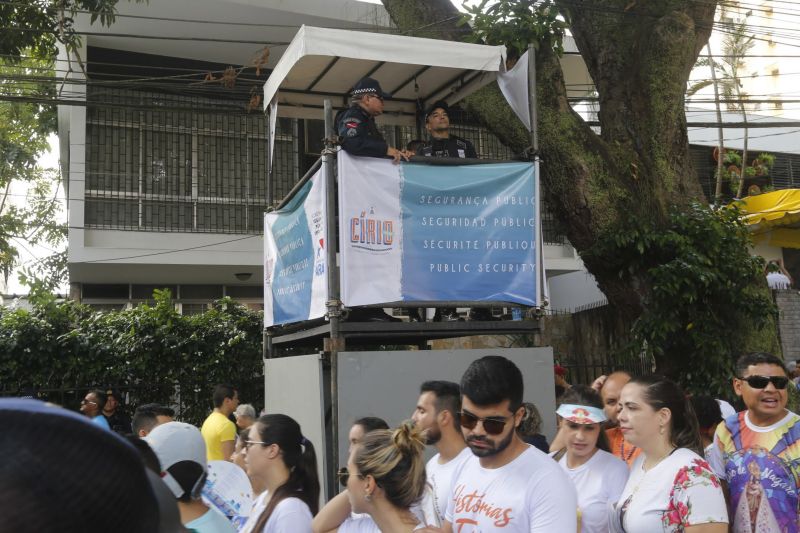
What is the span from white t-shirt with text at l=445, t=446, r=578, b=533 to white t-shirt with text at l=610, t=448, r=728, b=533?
1.45ft

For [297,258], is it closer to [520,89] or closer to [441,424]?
[520,89]

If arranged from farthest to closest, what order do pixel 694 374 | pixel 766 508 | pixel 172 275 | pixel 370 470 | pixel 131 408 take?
pixel 172 275 < pixel 131 408 < pixel 694 374 < pixel 766 508 < pixel 370 470

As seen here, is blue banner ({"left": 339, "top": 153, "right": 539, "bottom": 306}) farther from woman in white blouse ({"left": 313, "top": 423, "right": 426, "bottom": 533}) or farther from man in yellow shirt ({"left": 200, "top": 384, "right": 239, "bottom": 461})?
woman in white blouse ({"left": 313, "top": 423, "right": 426, "bottom": 533})

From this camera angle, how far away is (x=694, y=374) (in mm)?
8922

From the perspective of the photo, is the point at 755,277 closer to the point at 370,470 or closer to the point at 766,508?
the point at 766,508

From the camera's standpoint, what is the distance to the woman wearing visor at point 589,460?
3895mm

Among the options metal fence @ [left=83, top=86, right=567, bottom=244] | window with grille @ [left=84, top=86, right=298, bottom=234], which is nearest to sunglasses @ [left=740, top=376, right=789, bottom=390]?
metal fence @ [left=83, top=86, right=567, bottom=244]

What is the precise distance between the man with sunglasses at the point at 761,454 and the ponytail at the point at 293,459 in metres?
2.06

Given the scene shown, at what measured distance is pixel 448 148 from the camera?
7.45 metres

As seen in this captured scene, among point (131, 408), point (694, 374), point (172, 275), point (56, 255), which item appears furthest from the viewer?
point (56, 255)

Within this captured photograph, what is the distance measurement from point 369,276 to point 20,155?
62.0 feet

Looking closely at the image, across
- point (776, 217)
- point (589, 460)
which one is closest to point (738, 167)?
point (776, 217)

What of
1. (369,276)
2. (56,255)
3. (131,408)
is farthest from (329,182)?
(56,255)

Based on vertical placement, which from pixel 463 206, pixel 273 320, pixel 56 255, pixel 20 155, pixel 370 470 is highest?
pixel 20 155
